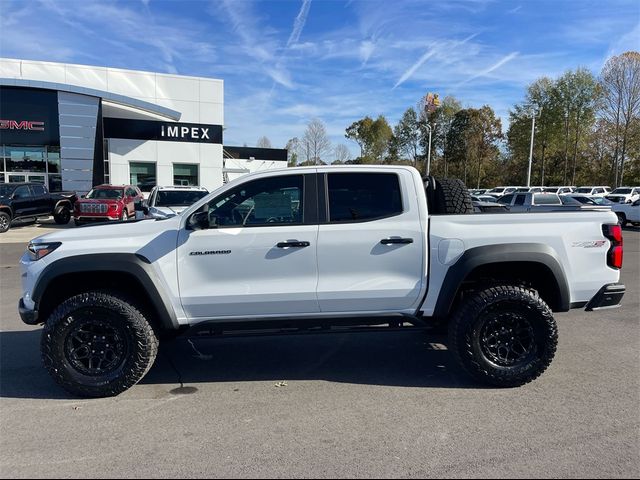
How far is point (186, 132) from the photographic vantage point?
93.4 ft

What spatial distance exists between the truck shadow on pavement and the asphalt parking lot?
0.02 meters

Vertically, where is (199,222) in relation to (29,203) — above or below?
above

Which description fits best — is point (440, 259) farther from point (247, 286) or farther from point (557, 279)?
point (247, 286)

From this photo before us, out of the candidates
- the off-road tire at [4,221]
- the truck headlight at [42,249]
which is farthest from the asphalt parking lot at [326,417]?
the off-road tire at [4,221]

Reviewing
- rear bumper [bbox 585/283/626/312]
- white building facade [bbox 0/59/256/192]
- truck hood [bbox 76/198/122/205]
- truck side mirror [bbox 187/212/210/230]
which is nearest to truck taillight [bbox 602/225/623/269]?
rear bumper [bbox 585/283/626/312]

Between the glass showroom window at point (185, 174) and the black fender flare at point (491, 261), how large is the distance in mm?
26815

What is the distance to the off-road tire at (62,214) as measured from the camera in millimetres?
19797

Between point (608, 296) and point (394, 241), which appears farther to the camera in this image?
point (608, 296)

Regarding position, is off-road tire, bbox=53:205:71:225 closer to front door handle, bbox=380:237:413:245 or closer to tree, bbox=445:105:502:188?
front door handle, bbox=380:237:413:245

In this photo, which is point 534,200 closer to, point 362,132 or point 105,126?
point 105,126

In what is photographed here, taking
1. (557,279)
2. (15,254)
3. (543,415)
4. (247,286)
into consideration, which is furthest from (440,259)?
(15,254)

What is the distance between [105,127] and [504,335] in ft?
91.6

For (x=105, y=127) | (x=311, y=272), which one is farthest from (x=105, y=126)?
(x=311, y=272)

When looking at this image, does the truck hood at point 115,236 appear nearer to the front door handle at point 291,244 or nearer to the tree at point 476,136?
the front door handle at point 291,244
